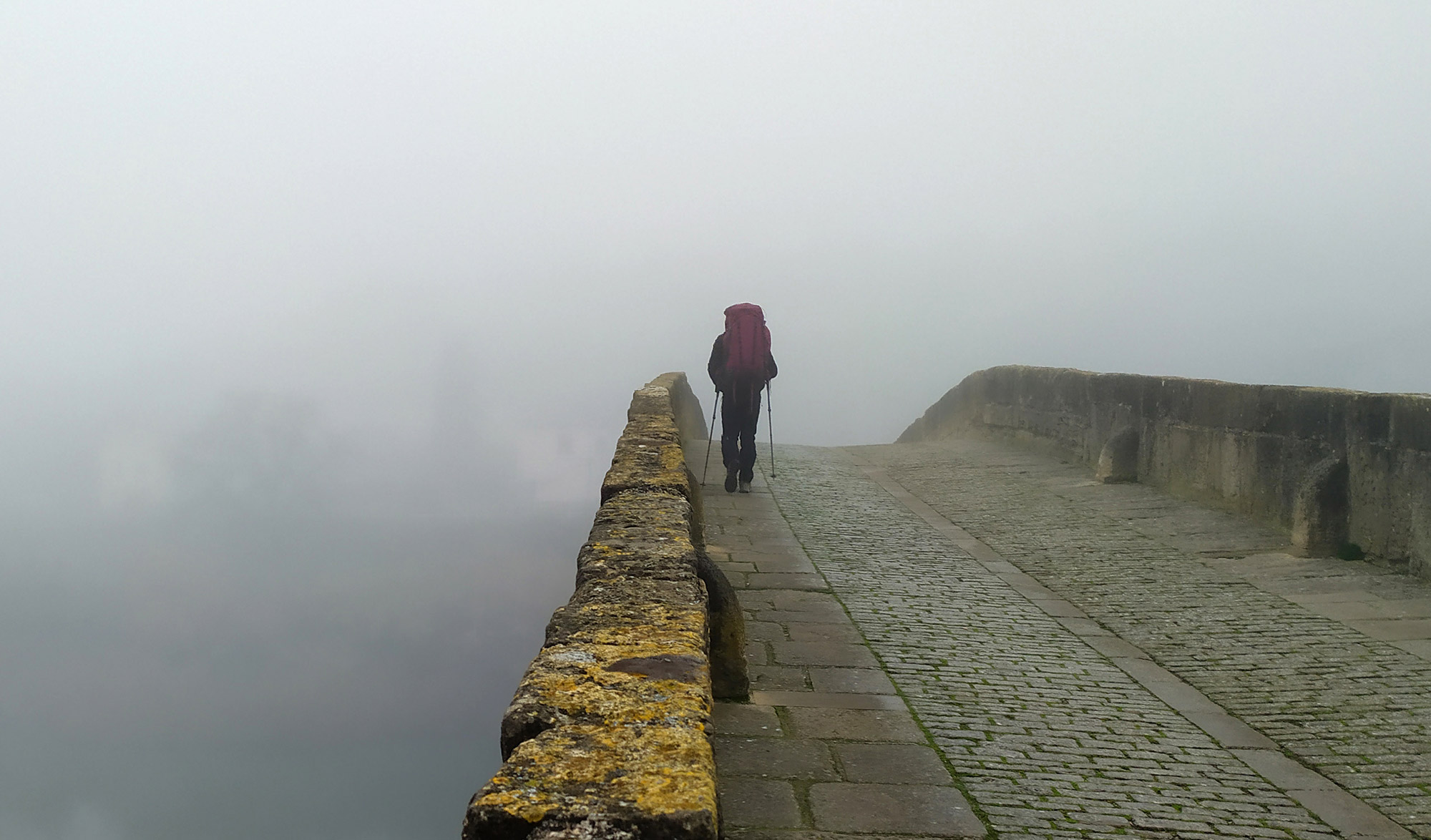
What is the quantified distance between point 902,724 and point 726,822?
1.24 m

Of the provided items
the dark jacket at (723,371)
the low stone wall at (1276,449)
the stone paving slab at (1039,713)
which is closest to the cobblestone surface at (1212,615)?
the stone paving slab at (1039,713)

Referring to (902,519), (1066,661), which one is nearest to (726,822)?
(1066,661)

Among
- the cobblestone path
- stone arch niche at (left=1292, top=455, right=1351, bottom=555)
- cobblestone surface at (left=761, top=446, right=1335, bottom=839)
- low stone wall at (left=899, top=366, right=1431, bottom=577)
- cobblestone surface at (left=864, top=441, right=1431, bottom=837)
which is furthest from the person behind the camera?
stone arch niche at (left=1292, top=455, right=1351, bottom=555)

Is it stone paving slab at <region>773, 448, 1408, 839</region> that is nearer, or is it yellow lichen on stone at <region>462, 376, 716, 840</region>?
yellow lichen on stone at <region>462, 376, 716, 840</region>

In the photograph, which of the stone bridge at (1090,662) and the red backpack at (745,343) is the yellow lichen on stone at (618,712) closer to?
the stone bridge at (1090,662)

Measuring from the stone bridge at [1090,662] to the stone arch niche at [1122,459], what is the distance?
33 cm

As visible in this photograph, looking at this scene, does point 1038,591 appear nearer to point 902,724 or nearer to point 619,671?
point 902,724

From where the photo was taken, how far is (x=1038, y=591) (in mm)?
7004

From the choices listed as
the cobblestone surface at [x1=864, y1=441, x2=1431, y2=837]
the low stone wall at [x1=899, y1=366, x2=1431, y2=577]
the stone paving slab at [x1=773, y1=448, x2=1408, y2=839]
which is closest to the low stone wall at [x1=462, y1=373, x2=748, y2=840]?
the stone paving slab at [x1=773, y1=448, x2=1408, y2=839]

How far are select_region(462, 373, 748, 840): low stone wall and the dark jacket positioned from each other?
5.72 metres

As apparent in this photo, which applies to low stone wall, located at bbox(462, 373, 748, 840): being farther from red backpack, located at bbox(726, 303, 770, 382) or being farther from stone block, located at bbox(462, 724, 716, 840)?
red backpack, located at bbox(726, 303, 770, 382)

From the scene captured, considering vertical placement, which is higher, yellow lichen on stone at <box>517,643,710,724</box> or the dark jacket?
the dark jacket

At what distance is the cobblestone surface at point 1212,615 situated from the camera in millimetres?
4398

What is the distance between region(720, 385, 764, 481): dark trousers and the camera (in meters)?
10.7
